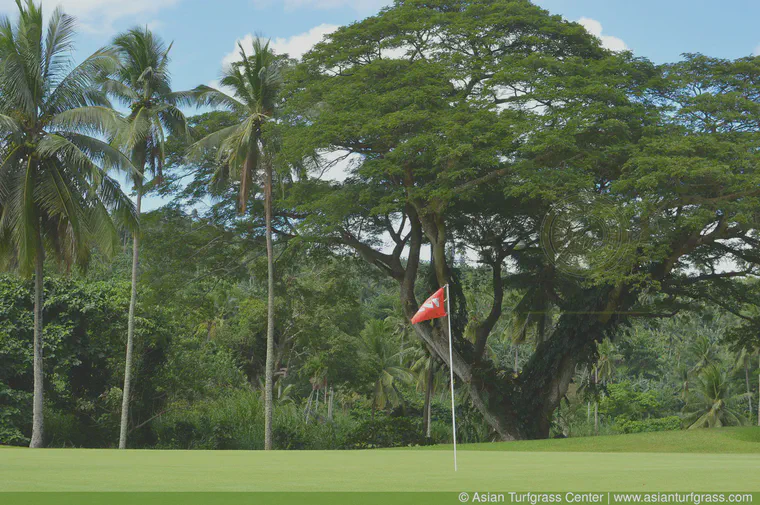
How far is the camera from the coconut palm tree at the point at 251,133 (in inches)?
1049

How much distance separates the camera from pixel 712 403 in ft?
167

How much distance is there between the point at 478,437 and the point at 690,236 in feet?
34.5

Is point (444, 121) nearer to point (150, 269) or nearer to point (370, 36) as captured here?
point (370, 36)

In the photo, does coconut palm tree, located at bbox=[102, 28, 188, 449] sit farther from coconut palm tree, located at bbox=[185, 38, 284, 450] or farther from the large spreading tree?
the large spreading tree

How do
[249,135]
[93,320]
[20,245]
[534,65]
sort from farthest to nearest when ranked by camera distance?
[93,320], [249,135], [534,65], [20,245]

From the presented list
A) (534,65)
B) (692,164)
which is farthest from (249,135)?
(692,164)

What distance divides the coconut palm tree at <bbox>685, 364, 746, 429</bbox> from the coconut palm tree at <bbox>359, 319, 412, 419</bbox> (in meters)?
18.4

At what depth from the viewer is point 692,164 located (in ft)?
64.6
